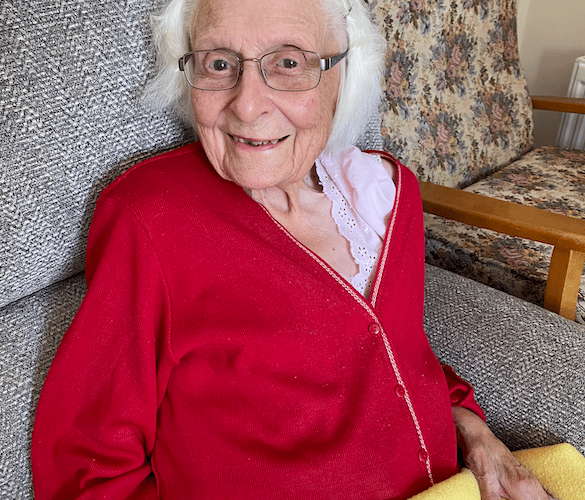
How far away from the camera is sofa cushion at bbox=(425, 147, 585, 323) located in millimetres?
1540

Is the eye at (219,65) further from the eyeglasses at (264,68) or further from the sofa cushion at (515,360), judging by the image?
the sofa cushion at (515,360)

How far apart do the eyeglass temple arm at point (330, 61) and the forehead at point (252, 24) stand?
0.15ft

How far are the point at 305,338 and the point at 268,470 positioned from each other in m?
0.20

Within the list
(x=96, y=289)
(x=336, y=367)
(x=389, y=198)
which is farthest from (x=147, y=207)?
(x=389, y=198)

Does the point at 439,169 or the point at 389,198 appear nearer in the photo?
the point at 389,198

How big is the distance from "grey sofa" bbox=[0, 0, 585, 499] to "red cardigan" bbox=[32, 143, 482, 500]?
6 centimetres

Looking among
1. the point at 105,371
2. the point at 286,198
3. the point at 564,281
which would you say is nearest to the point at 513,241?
the point at 564,281

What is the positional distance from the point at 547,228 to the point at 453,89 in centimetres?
115

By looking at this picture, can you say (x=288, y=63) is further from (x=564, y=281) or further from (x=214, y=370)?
(x=564, y=281)

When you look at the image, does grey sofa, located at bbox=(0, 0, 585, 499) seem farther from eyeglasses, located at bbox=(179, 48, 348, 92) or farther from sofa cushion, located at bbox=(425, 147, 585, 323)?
sofa cushion, located at bbox=(425, 147, 585, 323)

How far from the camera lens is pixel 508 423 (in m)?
1.04

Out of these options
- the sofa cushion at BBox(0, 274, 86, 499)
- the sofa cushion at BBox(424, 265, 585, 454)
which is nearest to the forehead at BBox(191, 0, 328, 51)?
the sofa cushion at BBox(0, 274, 86, 499)

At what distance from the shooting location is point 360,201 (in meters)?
1.06

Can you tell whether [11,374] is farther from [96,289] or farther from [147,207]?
[147,207]
